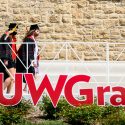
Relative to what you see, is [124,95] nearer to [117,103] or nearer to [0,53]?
[117,103]

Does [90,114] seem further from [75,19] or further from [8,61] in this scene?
[75,19]

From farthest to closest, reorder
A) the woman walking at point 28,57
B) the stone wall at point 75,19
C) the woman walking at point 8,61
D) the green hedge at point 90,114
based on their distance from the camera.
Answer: the stone wall at point 75,19
the woman walking at point 28,57
the woman walking at point 8,61
the green hedge at point 90,114

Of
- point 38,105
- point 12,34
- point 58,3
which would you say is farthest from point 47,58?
point 38,105

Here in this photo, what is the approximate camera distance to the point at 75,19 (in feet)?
52.9

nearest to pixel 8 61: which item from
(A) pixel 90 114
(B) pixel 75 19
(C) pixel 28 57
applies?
(C) pixel 28 57

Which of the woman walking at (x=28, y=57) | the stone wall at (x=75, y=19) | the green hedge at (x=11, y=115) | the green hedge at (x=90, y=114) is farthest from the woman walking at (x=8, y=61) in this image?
the stone wall at (x=75, y=19)

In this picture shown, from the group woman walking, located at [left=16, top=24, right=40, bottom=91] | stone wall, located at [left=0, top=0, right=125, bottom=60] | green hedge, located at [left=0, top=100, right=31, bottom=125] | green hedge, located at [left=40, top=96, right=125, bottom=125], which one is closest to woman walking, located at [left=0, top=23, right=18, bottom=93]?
woman walking, located at [left=16, top=24, right=40, bottom=91]

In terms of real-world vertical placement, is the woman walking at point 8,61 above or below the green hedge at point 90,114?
above

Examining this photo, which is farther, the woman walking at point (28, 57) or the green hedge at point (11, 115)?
the woman walking at point (28, 57)

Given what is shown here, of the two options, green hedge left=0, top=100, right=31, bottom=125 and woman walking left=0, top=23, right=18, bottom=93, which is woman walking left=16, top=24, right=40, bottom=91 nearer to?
woman walking left=0, top=23, right=18, bottom=93

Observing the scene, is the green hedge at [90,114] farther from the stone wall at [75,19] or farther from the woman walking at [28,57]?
the stone wall at [75,19]

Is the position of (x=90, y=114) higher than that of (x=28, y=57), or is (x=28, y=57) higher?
(x=28, y=57)

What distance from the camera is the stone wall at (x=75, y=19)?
15992 mm

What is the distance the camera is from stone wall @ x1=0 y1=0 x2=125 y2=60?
52.5 ft
